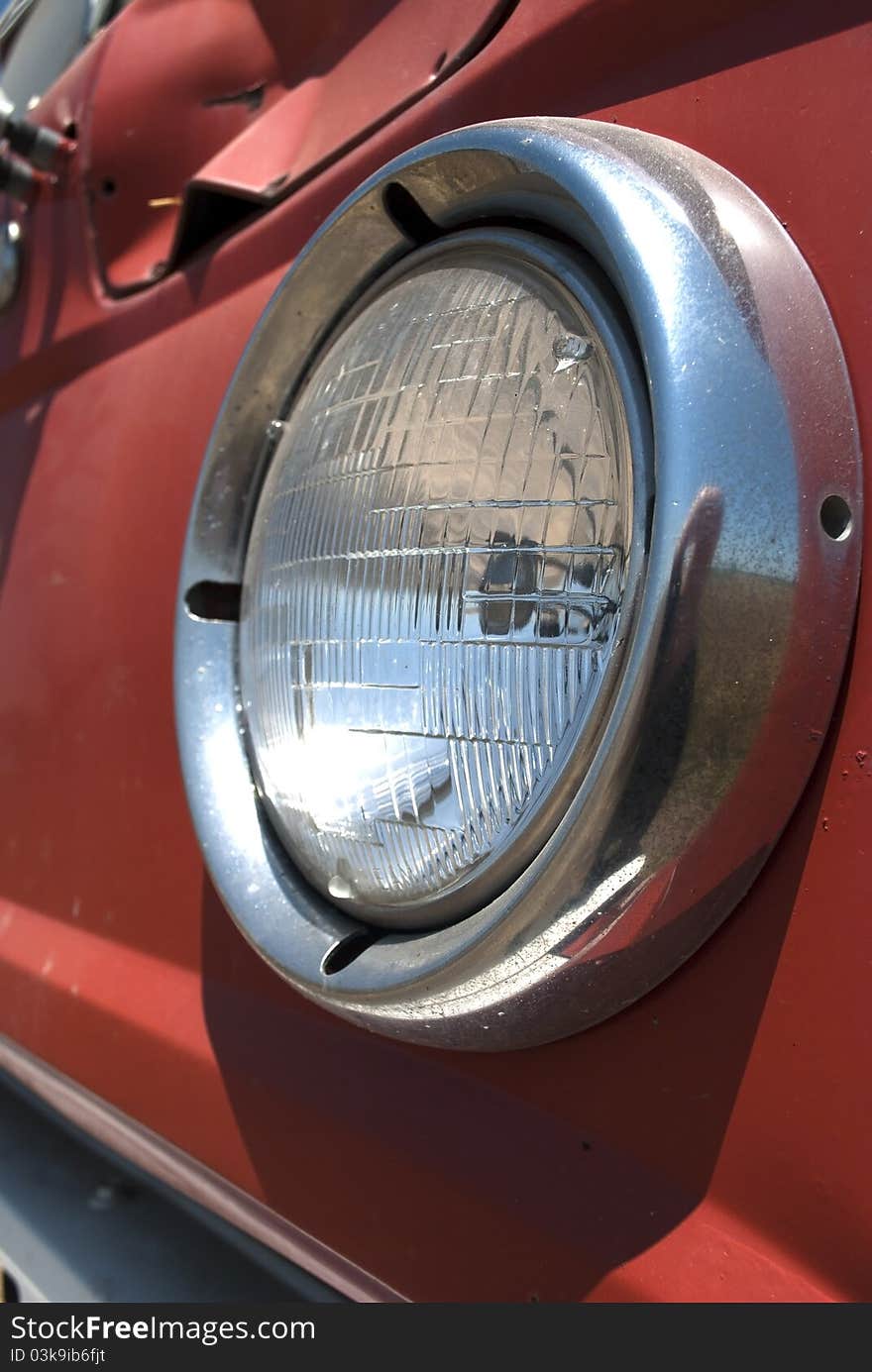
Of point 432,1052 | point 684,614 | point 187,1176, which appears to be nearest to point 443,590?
point 684,614

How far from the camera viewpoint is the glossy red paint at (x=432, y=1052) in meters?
0.50

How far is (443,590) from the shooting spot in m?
0.56

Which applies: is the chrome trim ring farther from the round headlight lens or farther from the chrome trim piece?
the chrome trim piece

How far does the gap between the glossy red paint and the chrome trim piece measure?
1 centimetres

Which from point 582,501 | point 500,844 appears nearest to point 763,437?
point 582,501

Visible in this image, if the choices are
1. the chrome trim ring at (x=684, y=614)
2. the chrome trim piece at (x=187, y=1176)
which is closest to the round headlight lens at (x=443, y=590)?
the chrome trim ring at (x=684, y=614)

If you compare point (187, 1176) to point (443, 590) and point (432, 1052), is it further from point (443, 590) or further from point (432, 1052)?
point (443, 590)

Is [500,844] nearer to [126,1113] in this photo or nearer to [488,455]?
[488,455]

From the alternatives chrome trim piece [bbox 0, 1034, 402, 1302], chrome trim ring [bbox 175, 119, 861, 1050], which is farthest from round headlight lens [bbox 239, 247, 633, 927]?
chrome trim piece [bbox 0, 1034, 402, 1302]

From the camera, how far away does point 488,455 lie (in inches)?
21.7

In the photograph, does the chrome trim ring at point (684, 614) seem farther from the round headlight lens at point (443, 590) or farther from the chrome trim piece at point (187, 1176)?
the chrome trim piece at point (187, 1176)

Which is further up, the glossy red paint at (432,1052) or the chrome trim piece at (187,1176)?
the glossy red paint at (432,1052)

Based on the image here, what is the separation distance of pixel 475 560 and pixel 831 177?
9.3 inches

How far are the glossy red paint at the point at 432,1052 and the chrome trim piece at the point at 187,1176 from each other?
12mm
